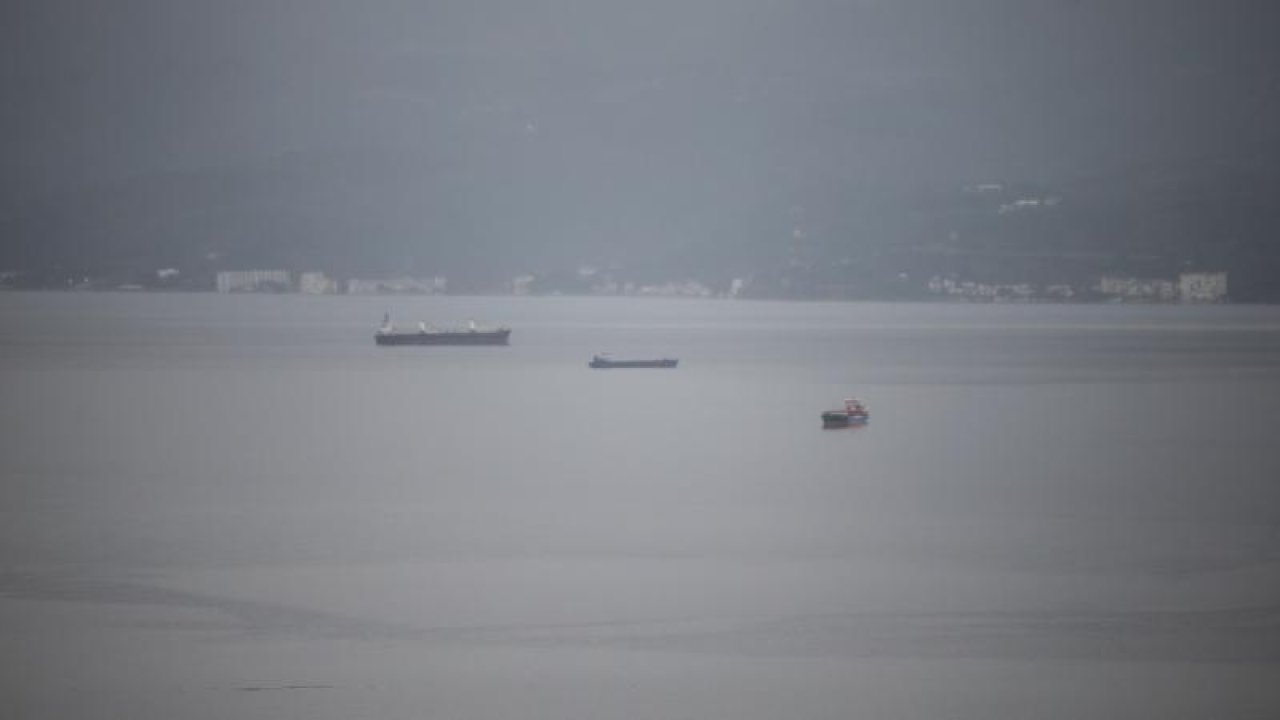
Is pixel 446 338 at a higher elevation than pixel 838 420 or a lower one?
higher

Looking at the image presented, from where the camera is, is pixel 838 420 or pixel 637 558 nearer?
pixel 637 558

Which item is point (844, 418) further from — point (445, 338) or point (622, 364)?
point (445, 338)

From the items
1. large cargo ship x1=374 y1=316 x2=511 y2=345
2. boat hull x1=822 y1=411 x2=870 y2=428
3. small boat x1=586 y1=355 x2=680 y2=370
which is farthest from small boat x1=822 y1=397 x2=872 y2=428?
large cargo ship x1=374 y1=316 x2=511 y2=345

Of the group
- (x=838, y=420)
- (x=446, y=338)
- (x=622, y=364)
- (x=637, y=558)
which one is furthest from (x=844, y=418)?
(x=446, y=338)

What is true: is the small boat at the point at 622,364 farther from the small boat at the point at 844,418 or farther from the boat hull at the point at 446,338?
the small boat at the point at 844,418

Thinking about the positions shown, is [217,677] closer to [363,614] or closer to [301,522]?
[363,614]
